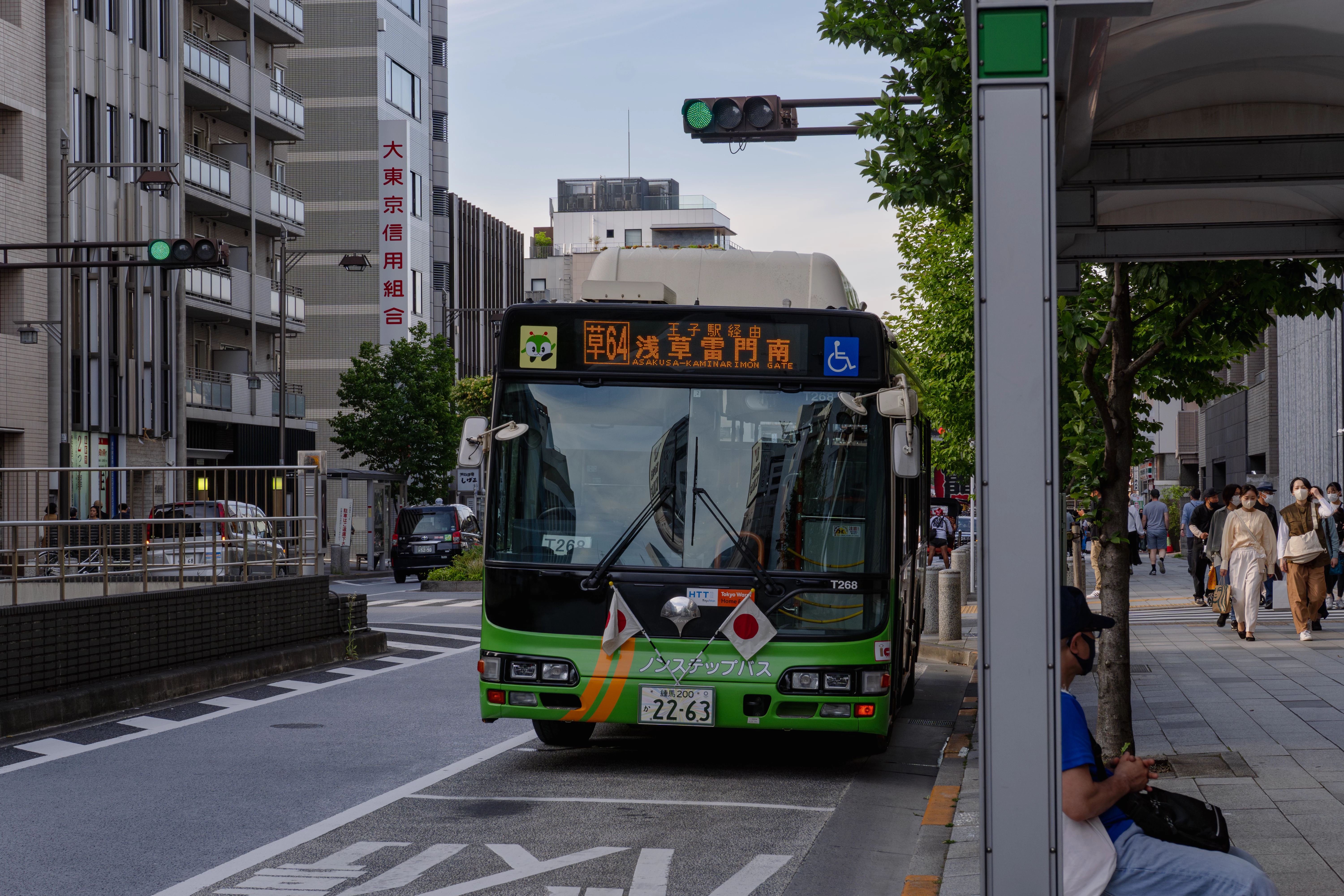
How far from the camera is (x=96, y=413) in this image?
37406 mm

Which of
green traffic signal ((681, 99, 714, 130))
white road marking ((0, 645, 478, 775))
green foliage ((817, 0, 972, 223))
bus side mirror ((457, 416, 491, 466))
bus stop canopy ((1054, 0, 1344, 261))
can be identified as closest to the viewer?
bus stop canopy ((1054, 0, 1344, 261))

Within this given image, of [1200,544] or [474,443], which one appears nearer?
[474,443]

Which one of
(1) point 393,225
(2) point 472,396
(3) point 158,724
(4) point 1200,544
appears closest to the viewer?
(3) point 158,724

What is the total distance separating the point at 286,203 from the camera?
50.2m

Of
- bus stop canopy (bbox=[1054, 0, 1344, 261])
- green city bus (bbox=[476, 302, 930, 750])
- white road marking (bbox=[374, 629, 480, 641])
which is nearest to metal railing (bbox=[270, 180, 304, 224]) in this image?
white road marking (bbox=[374, 629, 480, 641])

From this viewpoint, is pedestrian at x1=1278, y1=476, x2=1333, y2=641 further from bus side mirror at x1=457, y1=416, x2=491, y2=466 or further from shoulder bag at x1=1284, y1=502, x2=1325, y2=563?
bus side mirror at x1=457, y1=416, x2=491, y2=466

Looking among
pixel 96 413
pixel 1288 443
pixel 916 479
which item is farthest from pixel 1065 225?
pixel 96 413

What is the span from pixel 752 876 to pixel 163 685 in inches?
317

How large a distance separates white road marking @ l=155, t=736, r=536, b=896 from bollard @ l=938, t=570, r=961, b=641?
8209 millimetres

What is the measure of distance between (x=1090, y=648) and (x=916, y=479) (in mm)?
7401

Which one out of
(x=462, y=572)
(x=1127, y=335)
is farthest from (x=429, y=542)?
(x=1127, y=335)

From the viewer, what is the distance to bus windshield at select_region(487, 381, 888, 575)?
930 centimetres

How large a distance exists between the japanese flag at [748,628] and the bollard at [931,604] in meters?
9.95

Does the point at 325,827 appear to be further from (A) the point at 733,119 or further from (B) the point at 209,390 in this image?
(B) the point at 209,390
